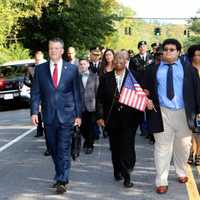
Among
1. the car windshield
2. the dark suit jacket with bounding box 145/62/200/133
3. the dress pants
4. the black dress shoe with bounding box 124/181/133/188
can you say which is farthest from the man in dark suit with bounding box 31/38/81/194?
the car windshield

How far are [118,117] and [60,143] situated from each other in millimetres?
840

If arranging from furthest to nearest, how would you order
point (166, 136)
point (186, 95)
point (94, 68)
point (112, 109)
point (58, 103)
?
point (94, 68)
point (112, 109)
point (58, 103)
point (166, 136)
point (186, 95)

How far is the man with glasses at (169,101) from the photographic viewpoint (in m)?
7.96

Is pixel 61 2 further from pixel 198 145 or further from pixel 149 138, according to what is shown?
pixel 198 145

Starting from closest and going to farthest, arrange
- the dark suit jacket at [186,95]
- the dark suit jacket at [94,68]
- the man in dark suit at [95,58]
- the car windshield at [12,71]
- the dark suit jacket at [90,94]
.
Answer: the dark suit jacket at [186,95]
the dark suit jacket at [90,94]
the dark suit jacket at [94,68]
the man in dark suit at [95,58]
the car windshield at [12,71]

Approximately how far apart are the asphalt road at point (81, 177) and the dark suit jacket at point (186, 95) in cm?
86

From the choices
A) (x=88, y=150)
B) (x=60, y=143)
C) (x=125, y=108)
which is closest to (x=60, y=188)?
(x=60, y=143)

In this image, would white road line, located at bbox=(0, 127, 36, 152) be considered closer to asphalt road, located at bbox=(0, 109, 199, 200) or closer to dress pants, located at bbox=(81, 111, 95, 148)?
asphalt road, located at bbox=(0, 109, 199, 200)

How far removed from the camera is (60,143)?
8.27 m

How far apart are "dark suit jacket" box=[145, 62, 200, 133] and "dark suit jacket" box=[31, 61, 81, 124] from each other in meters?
0.93

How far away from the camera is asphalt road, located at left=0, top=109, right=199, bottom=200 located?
806 centimetres

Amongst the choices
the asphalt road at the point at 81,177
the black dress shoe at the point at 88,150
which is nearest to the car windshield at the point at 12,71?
Result: the asphalt road at the point at 81,177

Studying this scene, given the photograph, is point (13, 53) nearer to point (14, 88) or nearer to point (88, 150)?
point (14, 88)

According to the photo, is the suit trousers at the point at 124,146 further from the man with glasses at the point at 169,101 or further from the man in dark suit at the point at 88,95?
the man in dark suit at the point at 88,95
